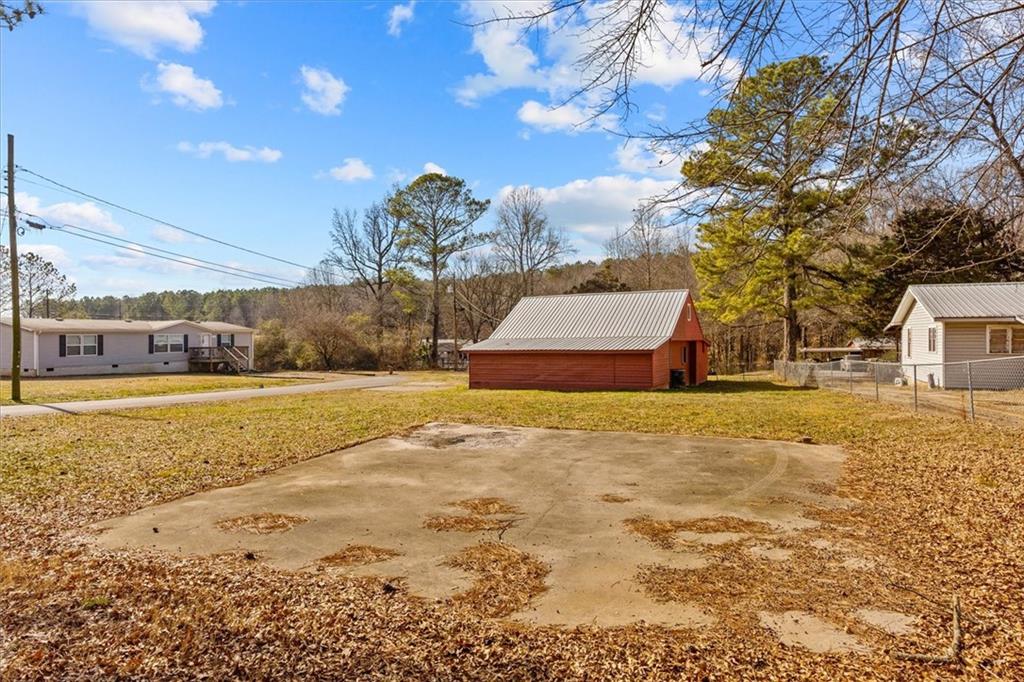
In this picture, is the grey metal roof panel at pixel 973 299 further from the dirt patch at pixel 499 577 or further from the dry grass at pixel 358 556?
the dry grass at pixel 358 556

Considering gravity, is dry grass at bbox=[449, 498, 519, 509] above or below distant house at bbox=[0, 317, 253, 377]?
below

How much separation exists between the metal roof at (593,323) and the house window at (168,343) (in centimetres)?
2166

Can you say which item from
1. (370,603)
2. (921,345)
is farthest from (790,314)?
(370,603)

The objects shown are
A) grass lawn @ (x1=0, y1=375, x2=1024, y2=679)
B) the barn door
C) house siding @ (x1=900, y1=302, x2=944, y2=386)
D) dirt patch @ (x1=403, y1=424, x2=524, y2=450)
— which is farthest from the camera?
the barn door

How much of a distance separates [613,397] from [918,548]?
1304 cm

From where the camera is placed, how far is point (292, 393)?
20.4 meters

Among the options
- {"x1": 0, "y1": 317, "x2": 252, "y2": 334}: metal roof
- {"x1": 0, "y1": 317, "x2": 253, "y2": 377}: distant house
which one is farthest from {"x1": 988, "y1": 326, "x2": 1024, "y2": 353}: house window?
{"x1": 0, "y1": 317, "x2": 252, "y2": 334}: metal roof

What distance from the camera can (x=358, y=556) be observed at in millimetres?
4602

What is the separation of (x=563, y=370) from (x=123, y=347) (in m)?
25.6

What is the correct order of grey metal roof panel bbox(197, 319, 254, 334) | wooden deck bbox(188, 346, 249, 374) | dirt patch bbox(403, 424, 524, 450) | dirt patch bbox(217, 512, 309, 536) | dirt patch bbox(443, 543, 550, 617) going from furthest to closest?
1. grey metal roof panel bbox(197, 319, 254, 334)
2. wooden deck bbox(188, 346, 249, 374)
3. dirt patch bbox(403, 424, 524, 450)
4. dirt patch bbox(217, 512, 309, 536)
5. dirt patch bbox(443, 543, 550, 617)

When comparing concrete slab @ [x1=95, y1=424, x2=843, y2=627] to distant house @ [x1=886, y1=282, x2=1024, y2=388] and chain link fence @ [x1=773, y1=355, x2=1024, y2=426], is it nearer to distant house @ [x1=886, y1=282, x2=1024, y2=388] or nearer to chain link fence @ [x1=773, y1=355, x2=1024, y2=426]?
chain link fence @ [x1=773, y1=355, x2=1024, y2=426]

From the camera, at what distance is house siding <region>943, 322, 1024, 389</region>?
16594 millimetres

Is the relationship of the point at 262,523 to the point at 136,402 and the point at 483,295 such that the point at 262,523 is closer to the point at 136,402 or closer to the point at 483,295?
the point at 136,402

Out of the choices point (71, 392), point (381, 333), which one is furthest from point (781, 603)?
point (381, 333)
